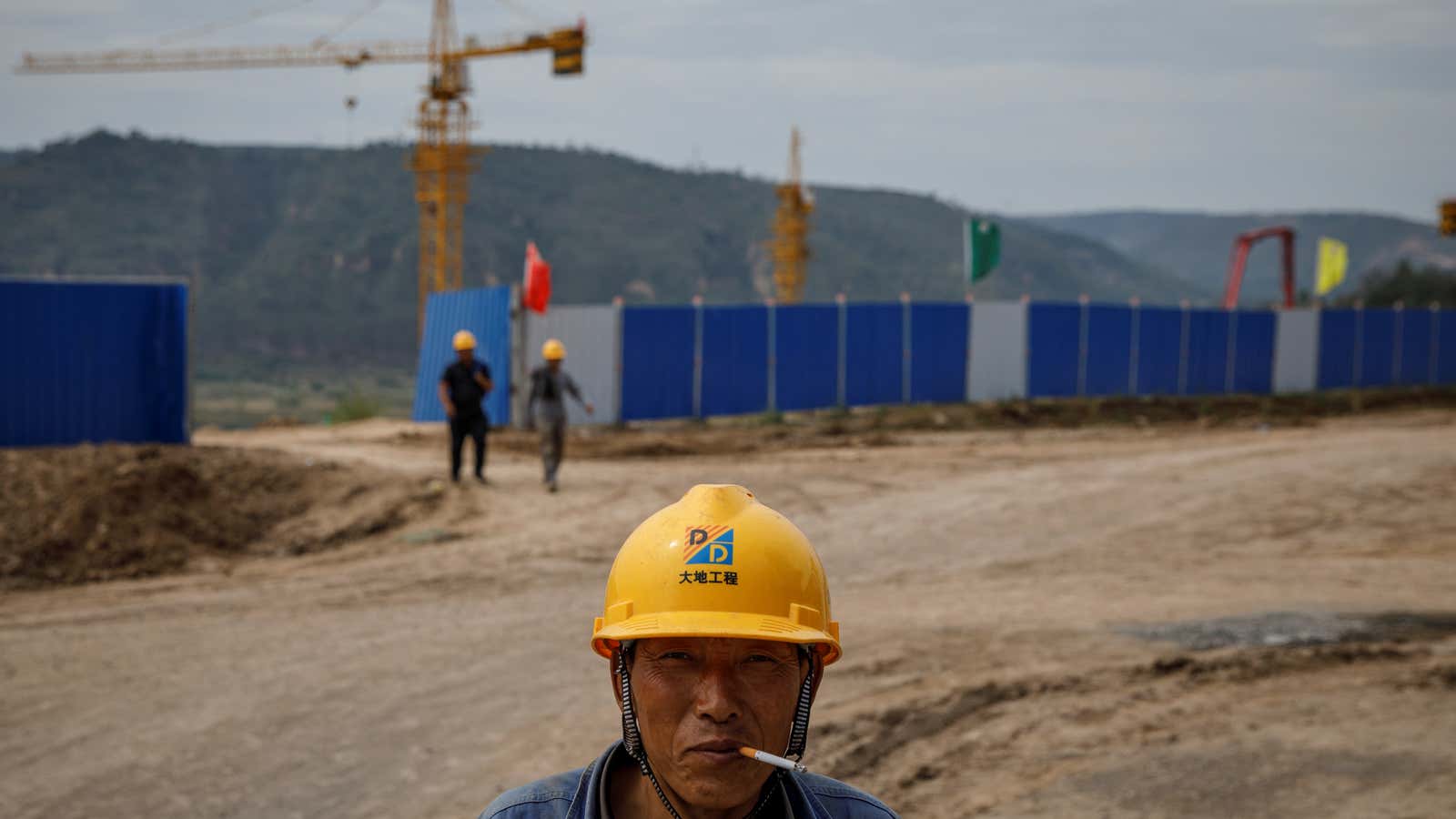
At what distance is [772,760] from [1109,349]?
33527mm

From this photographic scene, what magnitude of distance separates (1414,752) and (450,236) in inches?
3952

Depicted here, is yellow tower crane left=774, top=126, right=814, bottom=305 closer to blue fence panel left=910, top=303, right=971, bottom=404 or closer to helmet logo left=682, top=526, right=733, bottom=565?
blue fence panel left=910, top=303, right=971, bottom=404

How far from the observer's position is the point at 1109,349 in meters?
34.5

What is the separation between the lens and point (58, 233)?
3979 inches

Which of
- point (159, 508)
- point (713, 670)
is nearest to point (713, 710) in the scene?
point (713, 670)

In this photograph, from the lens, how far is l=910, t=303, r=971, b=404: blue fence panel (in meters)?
31.1

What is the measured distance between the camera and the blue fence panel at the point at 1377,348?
41469 millimetres

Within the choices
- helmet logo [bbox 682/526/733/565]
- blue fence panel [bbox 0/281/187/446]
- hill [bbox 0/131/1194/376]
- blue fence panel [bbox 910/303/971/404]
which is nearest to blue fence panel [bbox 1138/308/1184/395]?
blue fence panel [bbox 910/303/971/404]

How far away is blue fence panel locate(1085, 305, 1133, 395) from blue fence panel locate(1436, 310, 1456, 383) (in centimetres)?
1379

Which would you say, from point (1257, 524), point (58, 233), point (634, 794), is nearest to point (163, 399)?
point (1257, 524)

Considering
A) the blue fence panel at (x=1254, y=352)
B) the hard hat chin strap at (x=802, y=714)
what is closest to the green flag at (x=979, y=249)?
the blue fence panel at (x=1254, y=352)

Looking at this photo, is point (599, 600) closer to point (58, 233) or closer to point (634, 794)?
point (634, 794)

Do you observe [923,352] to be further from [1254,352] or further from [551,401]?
[551,401]

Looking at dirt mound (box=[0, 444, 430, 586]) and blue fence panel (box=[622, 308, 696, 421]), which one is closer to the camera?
dirt mound (box=[0, 444, 430, 586])
